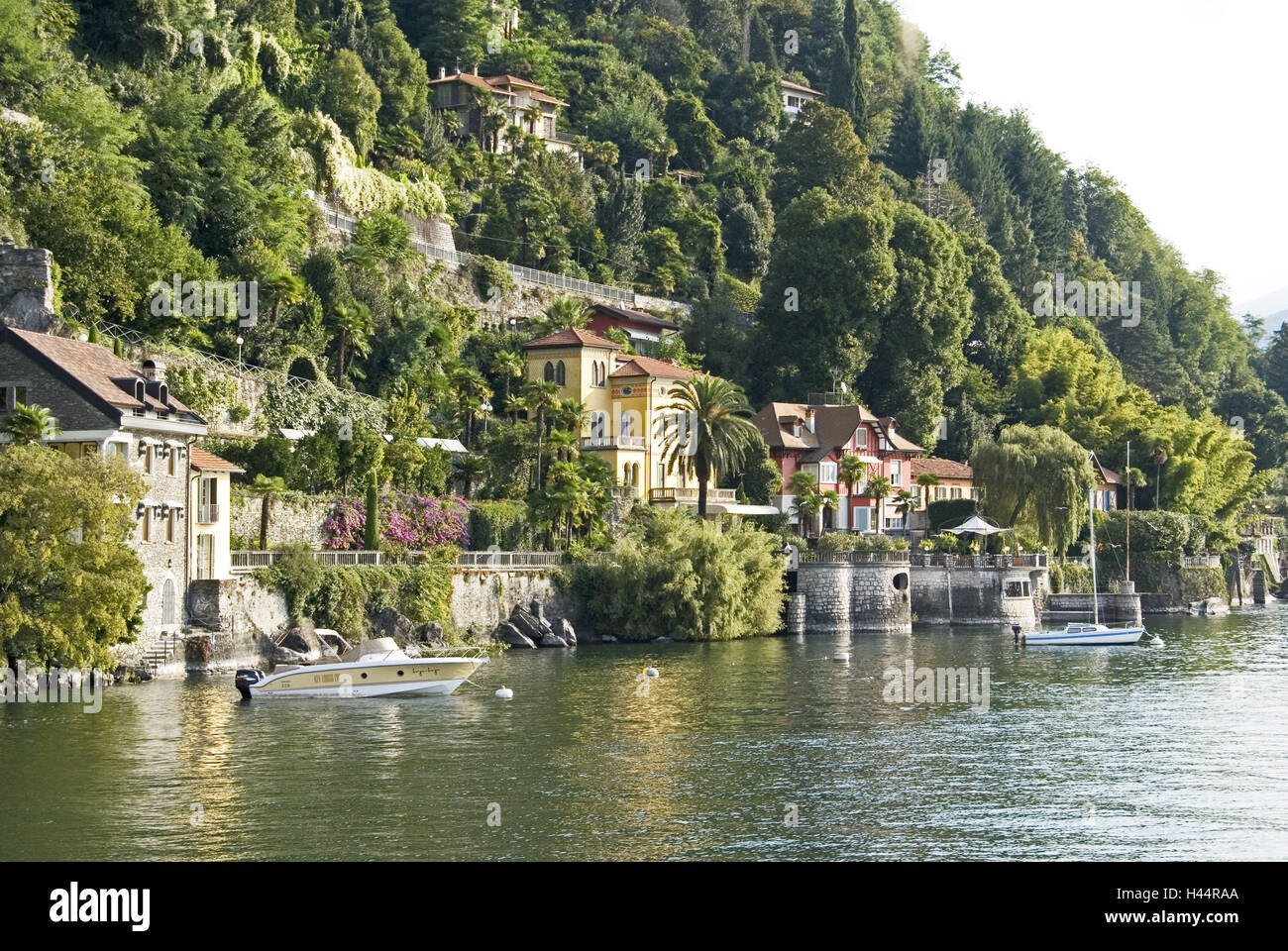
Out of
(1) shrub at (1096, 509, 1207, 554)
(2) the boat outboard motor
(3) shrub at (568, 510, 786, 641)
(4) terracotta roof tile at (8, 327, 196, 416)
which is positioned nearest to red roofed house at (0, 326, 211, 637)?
(4) terracotta roof tile at (8, 327, 196, 416)

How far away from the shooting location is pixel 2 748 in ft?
133

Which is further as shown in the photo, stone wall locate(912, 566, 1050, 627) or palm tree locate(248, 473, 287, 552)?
stone wall locate(912, 566, 1050, 627)

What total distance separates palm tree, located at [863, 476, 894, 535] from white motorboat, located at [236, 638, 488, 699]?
4837 cm

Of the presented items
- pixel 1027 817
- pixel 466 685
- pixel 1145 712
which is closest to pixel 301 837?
pixel 1027 817

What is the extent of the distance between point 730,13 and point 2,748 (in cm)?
13297

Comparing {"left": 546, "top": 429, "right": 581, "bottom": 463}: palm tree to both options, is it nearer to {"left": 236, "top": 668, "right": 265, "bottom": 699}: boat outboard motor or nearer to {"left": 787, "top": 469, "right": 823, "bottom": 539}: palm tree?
{"left": 787, "top": 469, "right": 823, "bottom": 539}: palm tree

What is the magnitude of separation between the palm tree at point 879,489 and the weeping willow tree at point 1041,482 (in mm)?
5178

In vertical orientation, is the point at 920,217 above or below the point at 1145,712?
above

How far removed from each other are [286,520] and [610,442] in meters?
27.2

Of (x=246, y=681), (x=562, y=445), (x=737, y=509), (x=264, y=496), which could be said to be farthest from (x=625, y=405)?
(x=246, y=681)

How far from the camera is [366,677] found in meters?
53.5

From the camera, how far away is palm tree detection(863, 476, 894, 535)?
99.4 metres

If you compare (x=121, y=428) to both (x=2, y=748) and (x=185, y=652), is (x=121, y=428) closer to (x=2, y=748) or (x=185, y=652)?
(x=185, y=652)

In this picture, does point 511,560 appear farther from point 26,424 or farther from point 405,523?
point 26,424
